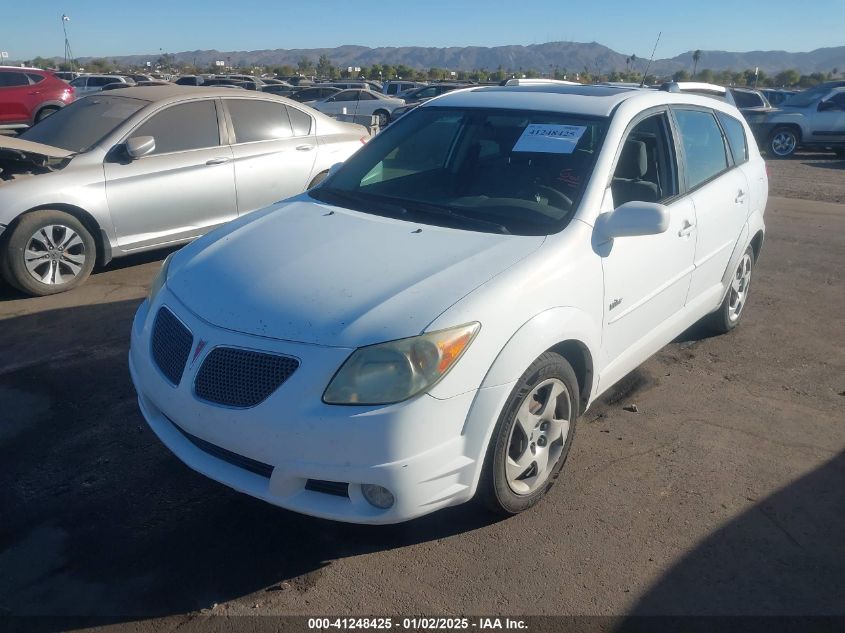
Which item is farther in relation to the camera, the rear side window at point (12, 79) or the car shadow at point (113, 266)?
the rear side window at point (12, 79)

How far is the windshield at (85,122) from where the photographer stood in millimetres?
6809

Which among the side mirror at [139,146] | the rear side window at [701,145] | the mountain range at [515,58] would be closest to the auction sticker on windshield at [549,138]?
the rear side window at [701,145]

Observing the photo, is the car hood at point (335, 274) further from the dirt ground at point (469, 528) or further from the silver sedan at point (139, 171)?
the silver sedan at point (139, 171)

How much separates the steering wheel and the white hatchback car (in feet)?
0.04

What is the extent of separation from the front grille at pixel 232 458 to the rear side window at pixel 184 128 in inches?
178

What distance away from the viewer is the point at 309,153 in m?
7.93

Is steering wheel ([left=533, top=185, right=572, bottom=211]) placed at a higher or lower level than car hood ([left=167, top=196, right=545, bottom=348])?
higher

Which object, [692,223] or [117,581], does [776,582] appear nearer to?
[692,223]

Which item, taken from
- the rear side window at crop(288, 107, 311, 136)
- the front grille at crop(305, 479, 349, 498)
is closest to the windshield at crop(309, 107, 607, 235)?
the front grille at crop(305, 479, 349, 498)

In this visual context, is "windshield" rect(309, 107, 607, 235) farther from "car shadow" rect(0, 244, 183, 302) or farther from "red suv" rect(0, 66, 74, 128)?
"red suv" rect(0, 66, 74, 128)

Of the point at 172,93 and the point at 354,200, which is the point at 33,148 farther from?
the point at 354,200

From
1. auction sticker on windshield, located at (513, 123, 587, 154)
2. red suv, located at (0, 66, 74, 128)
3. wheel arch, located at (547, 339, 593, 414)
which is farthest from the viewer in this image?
red suv, located at (0, 66, 74, 128)

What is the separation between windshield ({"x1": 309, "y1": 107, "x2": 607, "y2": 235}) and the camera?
12.3 ft

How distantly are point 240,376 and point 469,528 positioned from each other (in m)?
1.22
